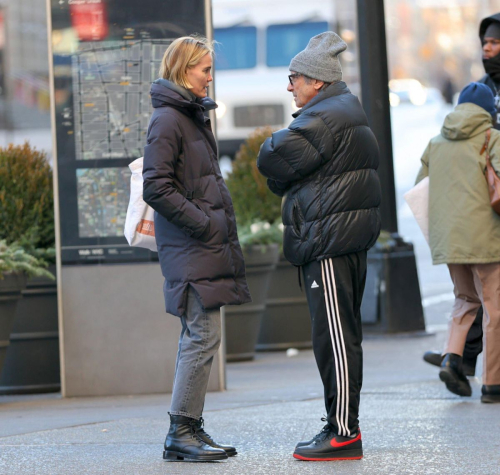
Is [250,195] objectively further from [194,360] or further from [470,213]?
[194,360]

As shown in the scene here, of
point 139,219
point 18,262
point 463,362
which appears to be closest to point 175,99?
point 139,219

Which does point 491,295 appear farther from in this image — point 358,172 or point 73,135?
point 73,135

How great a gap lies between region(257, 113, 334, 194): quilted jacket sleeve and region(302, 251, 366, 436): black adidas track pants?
0.44 metres

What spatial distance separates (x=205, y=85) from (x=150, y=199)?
25.1 inches

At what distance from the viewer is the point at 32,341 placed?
7.27 metres

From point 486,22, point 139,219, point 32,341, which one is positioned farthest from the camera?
point 32,341

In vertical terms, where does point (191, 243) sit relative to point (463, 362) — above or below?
above

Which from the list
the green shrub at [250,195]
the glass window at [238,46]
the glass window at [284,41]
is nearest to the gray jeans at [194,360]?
the green shrub at [250,195]

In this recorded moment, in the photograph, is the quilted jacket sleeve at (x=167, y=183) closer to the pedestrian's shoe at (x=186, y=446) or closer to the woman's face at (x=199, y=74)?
the woman's face at (x=199, y=74)

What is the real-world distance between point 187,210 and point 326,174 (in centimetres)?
66

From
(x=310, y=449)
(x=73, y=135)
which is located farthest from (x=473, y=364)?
(x=73, y=135)

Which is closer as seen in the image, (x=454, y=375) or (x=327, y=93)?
(x=327, y=93)

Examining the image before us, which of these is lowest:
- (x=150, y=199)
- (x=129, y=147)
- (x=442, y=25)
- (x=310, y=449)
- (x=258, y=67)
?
(x=310, y=449)

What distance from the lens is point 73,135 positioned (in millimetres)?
6719
